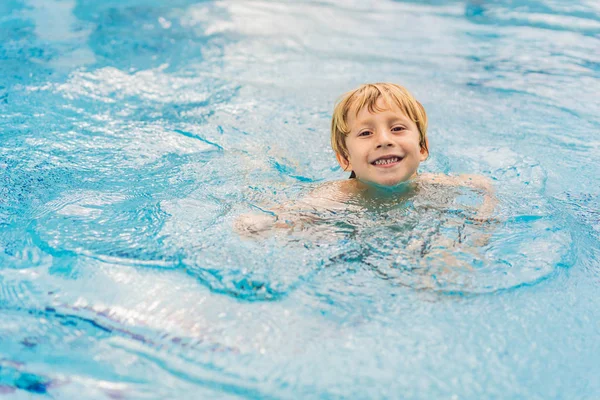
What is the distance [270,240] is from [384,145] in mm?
746

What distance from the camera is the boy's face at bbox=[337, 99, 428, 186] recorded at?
306 centimetres

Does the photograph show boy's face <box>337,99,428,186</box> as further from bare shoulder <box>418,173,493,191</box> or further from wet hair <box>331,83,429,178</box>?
bare shoulder <box>418,173,493,191</box>

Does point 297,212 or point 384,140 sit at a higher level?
point 384,140

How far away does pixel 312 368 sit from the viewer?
2.17 m

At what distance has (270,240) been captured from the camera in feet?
9.45

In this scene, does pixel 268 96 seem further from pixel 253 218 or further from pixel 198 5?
pixel 198 5

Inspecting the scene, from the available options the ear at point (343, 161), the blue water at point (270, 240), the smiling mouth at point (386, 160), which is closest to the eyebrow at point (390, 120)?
the smiling mouth at point (386, 160)

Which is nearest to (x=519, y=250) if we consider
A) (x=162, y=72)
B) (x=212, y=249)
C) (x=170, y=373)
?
(x=212, y=249)

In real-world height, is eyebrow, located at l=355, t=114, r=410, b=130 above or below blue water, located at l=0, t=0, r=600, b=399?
above

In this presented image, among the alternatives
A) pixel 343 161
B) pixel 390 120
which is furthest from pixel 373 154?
pixel 343 161

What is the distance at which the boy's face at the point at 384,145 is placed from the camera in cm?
306

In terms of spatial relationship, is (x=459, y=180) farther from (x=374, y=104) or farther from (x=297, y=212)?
(x=297, y=212)

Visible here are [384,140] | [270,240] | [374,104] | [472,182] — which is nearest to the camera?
[270,240]

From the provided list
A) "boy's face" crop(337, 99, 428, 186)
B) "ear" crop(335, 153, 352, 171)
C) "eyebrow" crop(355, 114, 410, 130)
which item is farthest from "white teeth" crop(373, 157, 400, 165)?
"ear" crop(335, 153, 352, 171)
